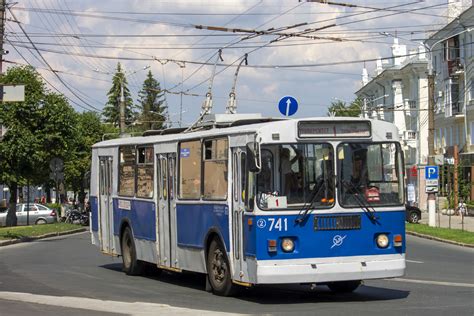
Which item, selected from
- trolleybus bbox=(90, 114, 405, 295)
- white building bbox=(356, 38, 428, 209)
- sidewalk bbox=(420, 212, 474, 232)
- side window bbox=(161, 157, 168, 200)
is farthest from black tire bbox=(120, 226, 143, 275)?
white building bbox=(356, 38, 428, 209)

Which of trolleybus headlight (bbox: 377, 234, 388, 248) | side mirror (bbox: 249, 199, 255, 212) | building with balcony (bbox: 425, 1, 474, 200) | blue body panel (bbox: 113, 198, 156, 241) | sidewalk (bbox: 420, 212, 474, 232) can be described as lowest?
sidewalk (bbox: 420, 212, 474, 232)

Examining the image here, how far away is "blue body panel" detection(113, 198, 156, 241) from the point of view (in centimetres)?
1694

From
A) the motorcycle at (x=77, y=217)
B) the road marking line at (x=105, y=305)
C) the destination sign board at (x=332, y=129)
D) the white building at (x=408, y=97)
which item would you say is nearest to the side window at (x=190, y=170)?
the destination sign board at (x=332, y=129)

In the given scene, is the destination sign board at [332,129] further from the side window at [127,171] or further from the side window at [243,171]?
the side window at [127,171]

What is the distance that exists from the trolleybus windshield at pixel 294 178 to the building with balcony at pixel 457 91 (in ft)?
147

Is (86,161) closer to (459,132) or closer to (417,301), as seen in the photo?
(459,132)

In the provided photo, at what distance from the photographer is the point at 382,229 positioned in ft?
43.1

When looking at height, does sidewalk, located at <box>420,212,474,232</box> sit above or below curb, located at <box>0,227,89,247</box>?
below

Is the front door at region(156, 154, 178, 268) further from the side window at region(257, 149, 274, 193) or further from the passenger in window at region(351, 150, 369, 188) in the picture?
the passenger in window at region(351, 150, 369, 188)

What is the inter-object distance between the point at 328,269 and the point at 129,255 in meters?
6.65

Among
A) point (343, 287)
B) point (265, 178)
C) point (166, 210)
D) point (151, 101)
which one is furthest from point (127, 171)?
point (151, 101)

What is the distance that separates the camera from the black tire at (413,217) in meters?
45.9

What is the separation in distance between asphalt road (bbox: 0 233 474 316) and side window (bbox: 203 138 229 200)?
165cm

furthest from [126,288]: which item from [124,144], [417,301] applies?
[417,301]
